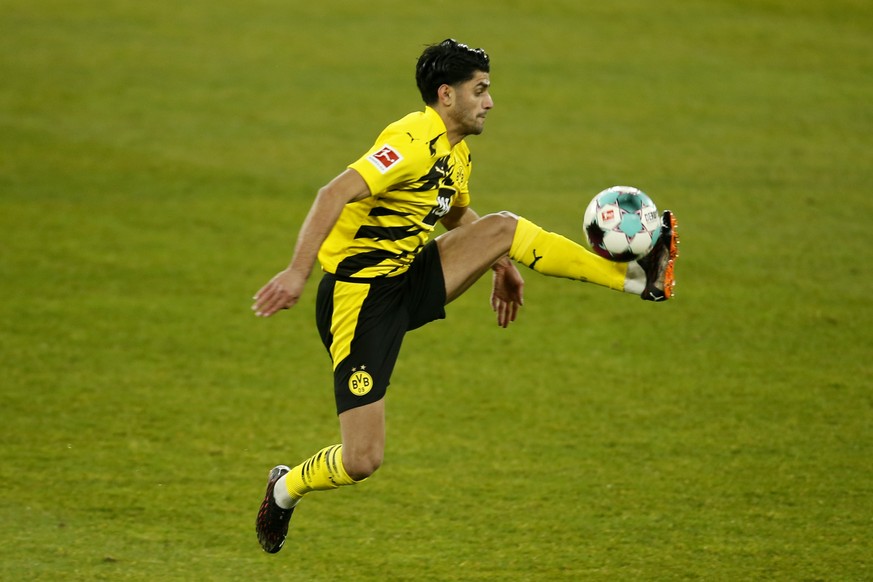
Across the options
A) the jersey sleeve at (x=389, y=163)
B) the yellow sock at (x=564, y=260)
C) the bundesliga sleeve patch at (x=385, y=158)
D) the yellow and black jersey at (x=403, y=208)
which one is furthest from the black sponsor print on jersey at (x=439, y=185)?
the yellow sock at (x=564, y=260)

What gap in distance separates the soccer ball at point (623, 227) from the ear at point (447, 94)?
0.82m

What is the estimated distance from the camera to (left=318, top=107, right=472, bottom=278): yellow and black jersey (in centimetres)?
529

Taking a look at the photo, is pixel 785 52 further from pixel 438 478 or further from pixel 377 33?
pixel 438 478

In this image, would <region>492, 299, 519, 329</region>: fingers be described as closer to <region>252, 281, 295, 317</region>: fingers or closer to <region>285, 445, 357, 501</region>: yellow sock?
<region>285, 445, 357, 501</region>: yellow sock

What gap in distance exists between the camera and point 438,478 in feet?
22.6

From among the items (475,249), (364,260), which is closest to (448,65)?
(475,249)

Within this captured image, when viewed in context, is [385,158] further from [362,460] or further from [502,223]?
[362,460]

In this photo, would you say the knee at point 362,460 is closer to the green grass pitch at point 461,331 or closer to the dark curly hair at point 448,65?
the green grass pitch at point 461,331

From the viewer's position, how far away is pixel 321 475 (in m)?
5.51

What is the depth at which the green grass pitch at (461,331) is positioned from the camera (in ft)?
20.2

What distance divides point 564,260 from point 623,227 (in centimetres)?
30

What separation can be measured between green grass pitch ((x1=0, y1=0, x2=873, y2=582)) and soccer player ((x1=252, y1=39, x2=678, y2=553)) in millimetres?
777

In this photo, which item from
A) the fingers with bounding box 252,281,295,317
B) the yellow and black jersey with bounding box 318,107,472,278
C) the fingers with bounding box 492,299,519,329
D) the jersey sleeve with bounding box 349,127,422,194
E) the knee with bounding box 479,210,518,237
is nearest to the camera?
the fingers with bounding box 252,281,295,317

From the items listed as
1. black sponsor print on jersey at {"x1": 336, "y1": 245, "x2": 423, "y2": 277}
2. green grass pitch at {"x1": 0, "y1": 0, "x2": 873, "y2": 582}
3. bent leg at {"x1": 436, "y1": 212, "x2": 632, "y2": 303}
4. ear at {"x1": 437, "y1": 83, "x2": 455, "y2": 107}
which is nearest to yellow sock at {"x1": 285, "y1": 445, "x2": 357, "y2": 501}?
green grass pitch at {"x1": 0, "y1": 0, "x2": 873, "y2": 582}
